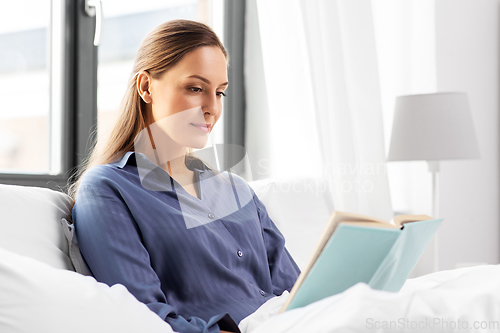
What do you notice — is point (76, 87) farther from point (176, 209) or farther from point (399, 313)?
point (399, 313)

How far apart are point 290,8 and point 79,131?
1.02m

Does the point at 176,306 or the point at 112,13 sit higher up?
the point at 112,13

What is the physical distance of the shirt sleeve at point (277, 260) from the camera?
43.6 inches

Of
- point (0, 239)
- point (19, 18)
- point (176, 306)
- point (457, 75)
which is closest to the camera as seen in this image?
point (0, 239)

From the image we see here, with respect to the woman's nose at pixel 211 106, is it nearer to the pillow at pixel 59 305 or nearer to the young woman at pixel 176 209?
the young woman at pixel 176 209

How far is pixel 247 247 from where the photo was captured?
103 cm

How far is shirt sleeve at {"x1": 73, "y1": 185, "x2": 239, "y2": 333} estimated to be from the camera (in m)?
0.77

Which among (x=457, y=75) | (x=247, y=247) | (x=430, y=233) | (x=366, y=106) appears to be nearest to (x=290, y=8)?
(x=366, y=106)

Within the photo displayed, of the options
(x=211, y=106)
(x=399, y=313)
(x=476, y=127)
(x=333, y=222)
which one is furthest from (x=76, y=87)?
(x=476, y=127)

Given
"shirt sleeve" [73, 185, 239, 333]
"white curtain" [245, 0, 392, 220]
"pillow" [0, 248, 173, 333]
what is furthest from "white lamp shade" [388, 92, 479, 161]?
"pillow" [0, 248, 173, 333]

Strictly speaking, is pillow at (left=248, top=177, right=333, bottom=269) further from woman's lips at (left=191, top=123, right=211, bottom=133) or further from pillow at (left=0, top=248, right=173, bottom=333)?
pillow at (left=0, top=248, right=173, bottom=333)

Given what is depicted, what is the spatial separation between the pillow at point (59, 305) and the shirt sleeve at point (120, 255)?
10 centimetres

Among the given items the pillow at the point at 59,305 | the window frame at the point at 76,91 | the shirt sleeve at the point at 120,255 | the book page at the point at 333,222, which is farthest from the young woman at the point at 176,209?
the window frame at the point at 76,91

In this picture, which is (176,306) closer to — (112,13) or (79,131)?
(79,131)
